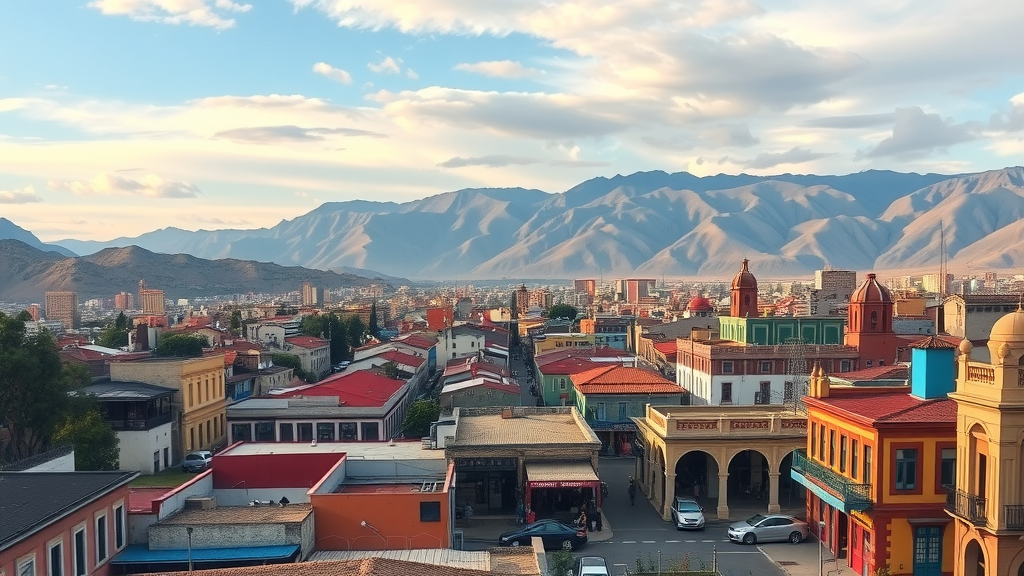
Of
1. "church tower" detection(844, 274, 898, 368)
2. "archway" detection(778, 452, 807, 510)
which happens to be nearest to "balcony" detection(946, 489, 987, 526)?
"archway" detection(778, 452, 807, 510)

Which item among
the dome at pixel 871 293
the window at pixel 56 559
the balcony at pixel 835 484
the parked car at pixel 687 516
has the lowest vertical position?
the parked car at pixel 687 516

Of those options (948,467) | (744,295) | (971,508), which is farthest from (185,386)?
(971,508)

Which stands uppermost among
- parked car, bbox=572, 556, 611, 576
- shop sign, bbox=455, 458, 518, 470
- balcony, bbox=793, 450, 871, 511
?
balcony, bbox=793, 450, 871, 511

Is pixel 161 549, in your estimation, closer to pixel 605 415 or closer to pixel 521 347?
pixel 605 415

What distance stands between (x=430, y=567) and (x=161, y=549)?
10138 mm

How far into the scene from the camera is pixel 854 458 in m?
30.3

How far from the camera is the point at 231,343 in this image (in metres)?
87.1

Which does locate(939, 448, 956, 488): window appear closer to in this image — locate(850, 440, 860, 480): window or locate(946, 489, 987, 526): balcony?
locate(850, 440, 860, 480): window

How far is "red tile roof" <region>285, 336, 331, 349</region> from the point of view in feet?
308

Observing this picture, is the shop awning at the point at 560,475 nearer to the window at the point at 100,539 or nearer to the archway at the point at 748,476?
the archway at the point at 748,476

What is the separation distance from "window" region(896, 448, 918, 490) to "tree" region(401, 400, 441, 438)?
1124 inches

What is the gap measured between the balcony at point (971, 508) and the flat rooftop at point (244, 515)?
17138 mm

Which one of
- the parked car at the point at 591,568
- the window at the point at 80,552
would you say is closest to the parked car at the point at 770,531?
the parked car at the point at 591,568

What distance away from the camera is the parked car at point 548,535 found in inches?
1288
